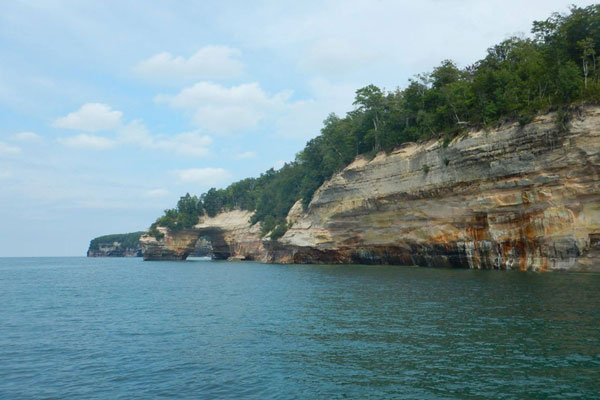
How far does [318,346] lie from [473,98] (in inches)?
1648

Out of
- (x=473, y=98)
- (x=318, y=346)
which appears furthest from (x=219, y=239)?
(x=318, y=346)

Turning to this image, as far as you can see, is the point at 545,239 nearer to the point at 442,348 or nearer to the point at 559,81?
the point at 559,81

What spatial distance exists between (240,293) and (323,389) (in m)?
23.3

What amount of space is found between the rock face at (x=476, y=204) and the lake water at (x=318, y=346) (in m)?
10.5

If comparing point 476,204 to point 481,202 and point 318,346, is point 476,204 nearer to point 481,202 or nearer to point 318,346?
point 481,202

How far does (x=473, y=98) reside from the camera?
4950cm

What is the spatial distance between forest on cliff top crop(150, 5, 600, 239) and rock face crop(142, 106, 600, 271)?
2.51m

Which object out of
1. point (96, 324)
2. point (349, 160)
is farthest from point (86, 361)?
point (349, 160)

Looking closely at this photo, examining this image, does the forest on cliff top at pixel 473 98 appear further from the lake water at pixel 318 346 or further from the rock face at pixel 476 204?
the lake water at pixel 318 346

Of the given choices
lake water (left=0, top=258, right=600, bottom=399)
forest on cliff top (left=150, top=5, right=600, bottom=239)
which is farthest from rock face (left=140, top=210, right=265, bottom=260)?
lake water (left=0, top=258, right=600, bottom=399)

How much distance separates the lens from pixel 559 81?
40.5 metres

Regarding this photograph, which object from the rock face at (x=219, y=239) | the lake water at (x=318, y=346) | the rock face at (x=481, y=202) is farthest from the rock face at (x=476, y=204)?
the rock face at (x=219, y=239)

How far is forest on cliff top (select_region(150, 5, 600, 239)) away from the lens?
42156 mm

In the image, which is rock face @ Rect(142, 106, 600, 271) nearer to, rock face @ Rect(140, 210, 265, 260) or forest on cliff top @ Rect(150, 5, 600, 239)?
forest on cliff top @ Rect(150, 5, 600, 239)
